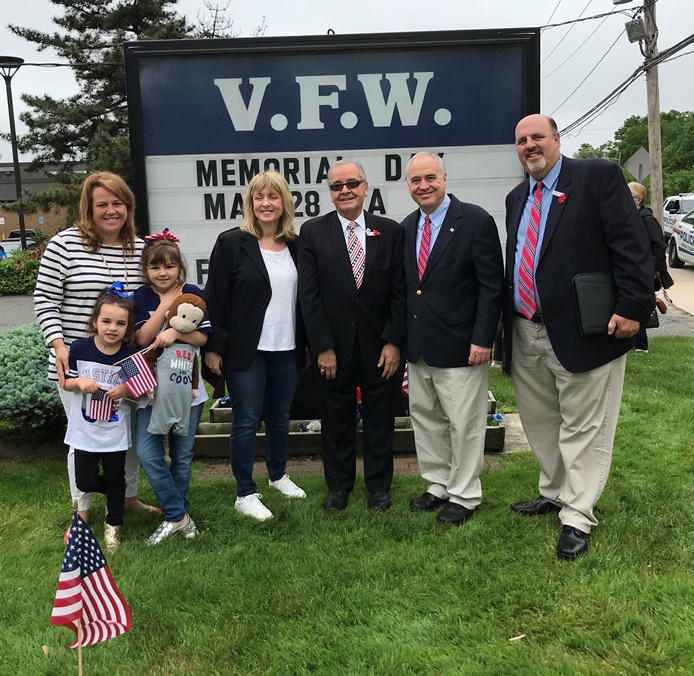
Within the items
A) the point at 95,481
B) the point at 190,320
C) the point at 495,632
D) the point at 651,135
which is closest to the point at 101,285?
the point at 190,320

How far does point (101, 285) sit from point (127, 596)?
1509 millimetres

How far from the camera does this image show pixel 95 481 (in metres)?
3.30

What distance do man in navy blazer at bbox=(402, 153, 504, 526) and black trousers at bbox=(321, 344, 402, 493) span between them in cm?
19

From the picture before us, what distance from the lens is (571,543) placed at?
317cm

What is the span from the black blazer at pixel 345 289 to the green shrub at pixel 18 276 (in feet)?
55.0

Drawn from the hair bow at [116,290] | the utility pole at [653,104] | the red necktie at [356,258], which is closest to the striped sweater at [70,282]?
the hair bow at [116,290]

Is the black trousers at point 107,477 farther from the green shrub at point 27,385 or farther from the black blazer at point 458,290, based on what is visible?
the black blazer at point 458,290

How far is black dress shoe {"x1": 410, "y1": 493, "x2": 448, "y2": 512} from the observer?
3729mm

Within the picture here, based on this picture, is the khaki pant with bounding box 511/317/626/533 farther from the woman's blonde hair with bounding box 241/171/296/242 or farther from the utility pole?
the utility pole

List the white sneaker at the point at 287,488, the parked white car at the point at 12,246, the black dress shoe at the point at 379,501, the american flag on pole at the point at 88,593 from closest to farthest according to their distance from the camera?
the american flag on pole at the point at 88,593 < the black dress shoe at the point at 379,501 < the white sneaker at the point at 287,488 < the parked white car at the point at 12,246

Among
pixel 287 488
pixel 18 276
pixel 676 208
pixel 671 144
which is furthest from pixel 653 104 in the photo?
pixel 671 144

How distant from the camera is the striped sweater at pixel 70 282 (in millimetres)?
3215

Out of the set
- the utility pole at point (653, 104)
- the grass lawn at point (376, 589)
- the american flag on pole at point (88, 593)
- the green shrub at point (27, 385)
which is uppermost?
the utility pole at point (653, 104)

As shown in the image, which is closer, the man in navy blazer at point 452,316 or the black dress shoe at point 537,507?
the man in navy blazer at point 452,316
